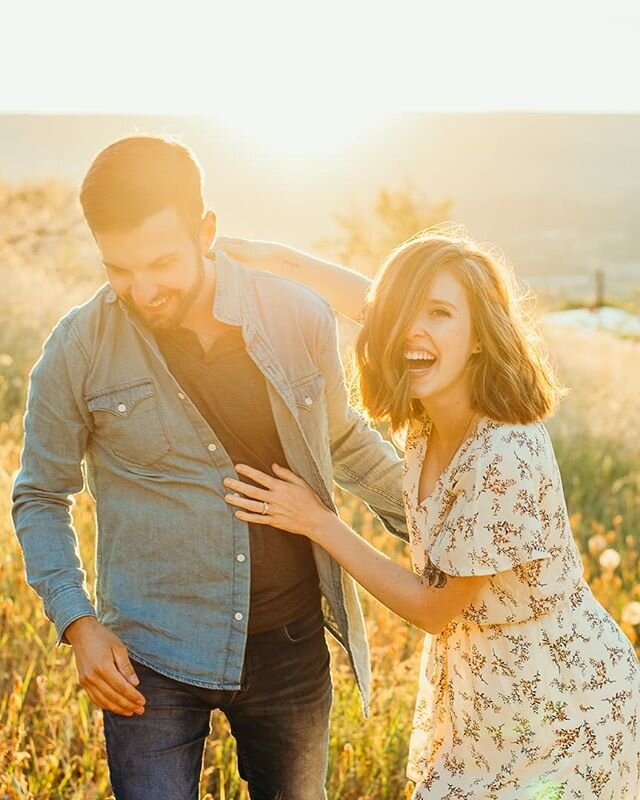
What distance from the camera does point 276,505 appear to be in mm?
2896

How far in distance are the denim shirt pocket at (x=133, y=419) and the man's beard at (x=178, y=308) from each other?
17 centimetres

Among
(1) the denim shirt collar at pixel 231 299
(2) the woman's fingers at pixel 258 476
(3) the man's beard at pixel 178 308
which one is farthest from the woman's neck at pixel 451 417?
(3) the man's beard at pixel 178 308

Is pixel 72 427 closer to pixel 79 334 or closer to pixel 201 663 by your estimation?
pixel 79 334

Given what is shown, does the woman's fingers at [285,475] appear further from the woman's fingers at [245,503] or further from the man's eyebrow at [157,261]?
the man's eyebrow at [157,261]

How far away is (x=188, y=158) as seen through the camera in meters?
2.99

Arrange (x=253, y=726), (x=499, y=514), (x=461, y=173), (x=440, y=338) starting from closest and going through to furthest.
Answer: (x=499, y=514)
(x=440, y=338)
(x=253, y=726)
(x=461, y=173)

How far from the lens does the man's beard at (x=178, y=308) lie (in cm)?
287

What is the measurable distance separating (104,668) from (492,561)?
3.50 feet

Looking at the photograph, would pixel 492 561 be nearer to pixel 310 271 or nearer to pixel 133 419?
pixel 133 419

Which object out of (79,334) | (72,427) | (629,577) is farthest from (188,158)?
(629,577)

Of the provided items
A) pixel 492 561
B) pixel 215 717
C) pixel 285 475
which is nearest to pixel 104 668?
pixel 285 475

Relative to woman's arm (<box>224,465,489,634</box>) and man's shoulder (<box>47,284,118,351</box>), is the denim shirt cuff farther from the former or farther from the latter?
man's shoulder (<box>47,284,118,351</box>)

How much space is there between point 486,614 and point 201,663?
823 mm

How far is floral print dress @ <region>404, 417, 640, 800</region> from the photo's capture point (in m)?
2.53
